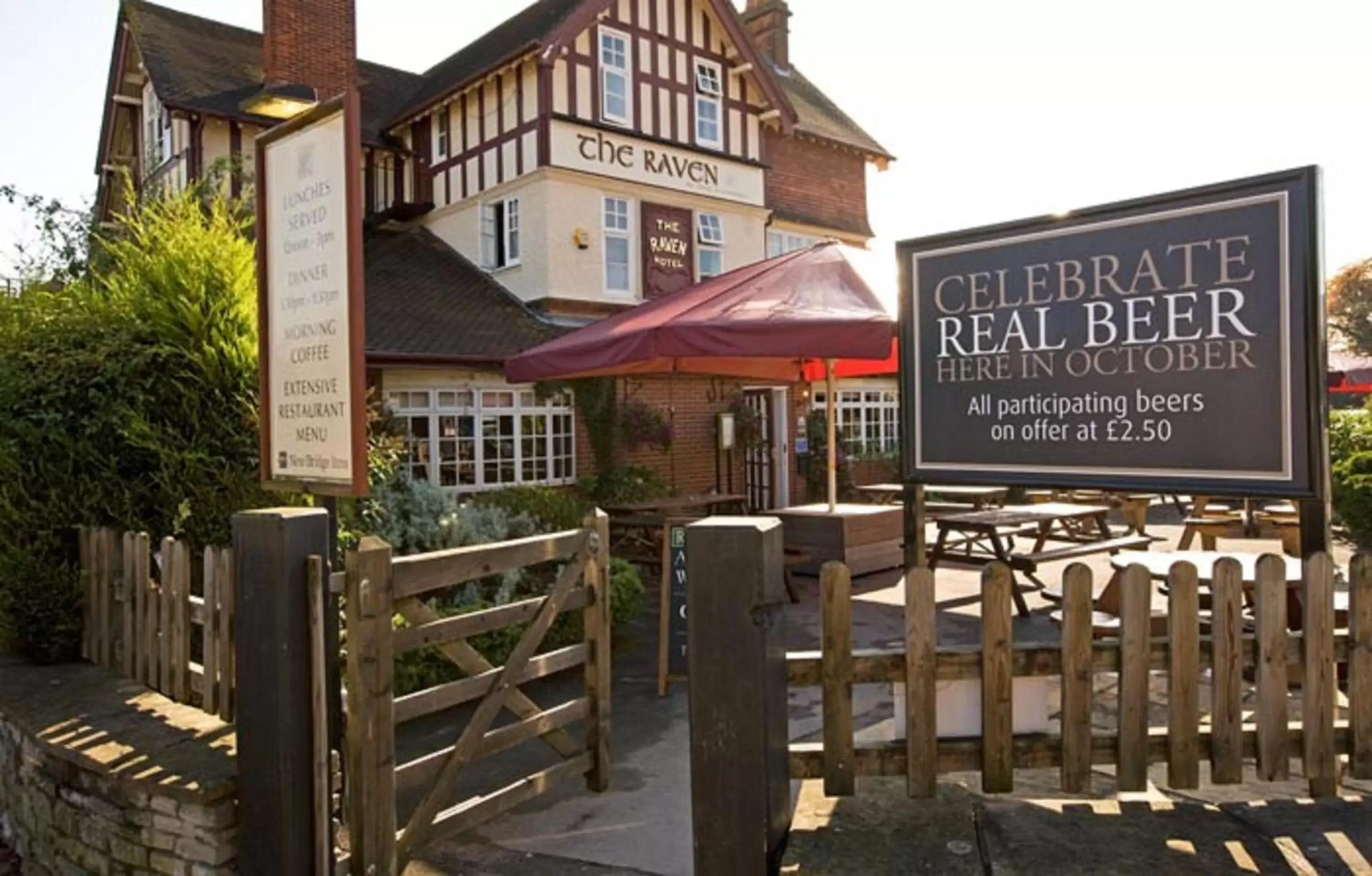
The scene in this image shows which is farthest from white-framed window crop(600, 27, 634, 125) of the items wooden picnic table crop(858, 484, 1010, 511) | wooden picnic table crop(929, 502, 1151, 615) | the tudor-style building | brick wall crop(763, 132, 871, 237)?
wooden picnic table crop(929, 502, 1151, 615)

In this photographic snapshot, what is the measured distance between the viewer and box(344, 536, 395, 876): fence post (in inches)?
121

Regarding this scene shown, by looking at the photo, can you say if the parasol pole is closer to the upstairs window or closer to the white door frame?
the white door frame

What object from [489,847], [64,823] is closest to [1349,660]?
[489,847]

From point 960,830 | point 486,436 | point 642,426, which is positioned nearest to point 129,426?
point 960,830

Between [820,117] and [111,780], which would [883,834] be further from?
[820,117]

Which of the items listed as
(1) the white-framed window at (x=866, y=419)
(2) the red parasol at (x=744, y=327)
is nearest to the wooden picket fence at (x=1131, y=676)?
(2) the red parasol at (x=744, y=327)

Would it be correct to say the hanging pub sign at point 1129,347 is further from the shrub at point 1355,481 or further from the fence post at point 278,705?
the shrub at point 1355,481

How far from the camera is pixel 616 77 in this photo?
1433 cm

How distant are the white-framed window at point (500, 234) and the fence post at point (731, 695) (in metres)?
12.1

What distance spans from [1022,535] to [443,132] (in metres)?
11.4

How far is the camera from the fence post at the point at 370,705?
307 cm

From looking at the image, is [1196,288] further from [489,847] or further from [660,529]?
[660,529]

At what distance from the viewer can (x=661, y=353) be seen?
5926 millimetres

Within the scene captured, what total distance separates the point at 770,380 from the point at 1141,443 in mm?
6216
